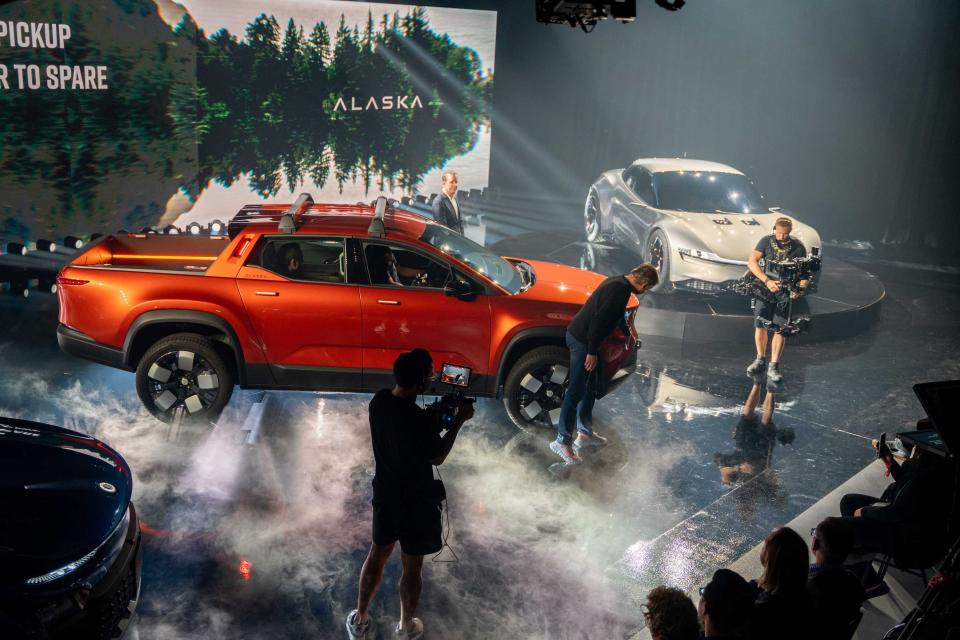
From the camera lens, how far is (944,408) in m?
3.71

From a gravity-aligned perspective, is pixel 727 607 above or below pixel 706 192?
below

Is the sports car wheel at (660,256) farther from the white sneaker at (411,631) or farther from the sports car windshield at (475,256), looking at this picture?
the white sneaker at (411,631)

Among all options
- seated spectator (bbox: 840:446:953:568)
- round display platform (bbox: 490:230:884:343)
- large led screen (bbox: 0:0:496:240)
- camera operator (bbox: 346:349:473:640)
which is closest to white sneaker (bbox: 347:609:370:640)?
camera operator (bbox: 346:349:473:640)

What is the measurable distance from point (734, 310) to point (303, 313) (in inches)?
222

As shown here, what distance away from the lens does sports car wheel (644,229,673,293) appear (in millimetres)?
9849

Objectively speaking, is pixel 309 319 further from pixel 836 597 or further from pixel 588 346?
pixel 836 597

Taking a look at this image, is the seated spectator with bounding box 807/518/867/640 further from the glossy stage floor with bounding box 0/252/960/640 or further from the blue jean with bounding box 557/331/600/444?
the blue jean with bounding box 557/331/600/444

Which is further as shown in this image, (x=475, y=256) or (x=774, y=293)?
(x=774, y=293)

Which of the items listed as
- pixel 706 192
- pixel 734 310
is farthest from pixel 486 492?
pixel 706 192

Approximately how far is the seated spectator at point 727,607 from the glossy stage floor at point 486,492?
134cm

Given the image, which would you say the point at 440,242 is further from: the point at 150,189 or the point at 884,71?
the point at 884,71

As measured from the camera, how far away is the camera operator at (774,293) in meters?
7.92

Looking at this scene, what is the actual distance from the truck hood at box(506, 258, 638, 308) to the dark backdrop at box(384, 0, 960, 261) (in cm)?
793

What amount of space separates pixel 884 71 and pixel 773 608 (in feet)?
44.9
